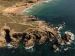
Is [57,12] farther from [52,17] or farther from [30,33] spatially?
[30,33]

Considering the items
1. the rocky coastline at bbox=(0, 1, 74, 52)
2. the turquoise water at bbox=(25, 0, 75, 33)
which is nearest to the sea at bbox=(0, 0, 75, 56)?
the turquoise water at bbox=(25, 0, 75, 33)

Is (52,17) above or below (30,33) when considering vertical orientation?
below

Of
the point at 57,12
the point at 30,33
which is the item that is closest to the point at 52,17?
the point at 57,12

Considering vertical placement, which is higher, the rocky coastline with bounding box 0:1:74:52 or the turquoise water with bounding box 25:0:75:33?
the rocky coastline with bounding box 0:1:74:52

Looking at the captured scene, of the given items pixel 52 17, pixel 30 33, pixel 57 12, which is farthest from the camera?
pixel 57 12

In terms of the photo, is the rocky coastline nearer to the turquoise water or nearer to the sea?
the sea

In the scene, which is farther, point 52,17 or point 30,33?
point 52,17

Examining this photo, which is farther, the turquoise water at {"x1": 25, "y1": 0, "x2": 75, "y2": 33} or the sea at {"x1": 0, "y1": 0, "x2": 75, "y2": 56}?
the turquoise water at {"x1": 25, "y1": 0, "x2": 75, "y2": 33}

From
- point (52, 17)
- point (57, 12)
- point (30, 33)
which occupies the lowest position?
point (57, 12)
